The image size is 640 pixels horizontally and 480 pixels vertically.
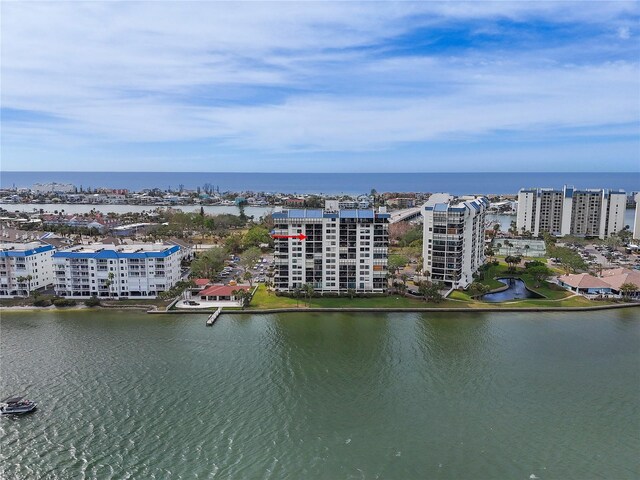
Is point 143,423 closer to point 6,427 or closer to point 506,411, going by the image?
point 6,427

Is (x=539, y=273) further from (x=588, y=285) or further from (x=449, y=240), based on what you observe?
(x=449, y=240)

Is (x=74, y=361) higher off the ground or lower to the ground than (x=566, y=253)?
lower

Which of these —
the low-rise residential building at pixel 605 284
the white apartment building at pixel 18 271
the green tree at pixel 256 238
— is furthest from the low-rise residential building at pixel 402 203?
the white apartment building at pixel 18 271

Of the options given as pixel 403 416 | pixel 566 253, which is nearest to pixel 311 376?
pixel 403 416

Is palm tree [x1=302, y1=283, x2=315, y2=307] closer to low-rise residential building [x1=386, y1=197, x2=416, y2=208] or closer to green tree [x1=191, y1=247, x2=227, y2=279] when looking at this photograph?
green tree [x1=191, y1=247, x2=227, y2=279]

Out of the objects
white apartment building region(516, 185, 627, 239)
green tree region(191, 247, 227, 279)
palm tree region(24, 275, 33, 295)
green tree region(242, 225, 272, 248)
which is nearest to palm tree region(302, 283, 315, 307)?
green tree region(191, 247, 227, 279)

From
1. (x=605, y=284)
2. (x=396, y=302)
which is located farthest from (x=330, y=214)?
(x=605, y=284)
